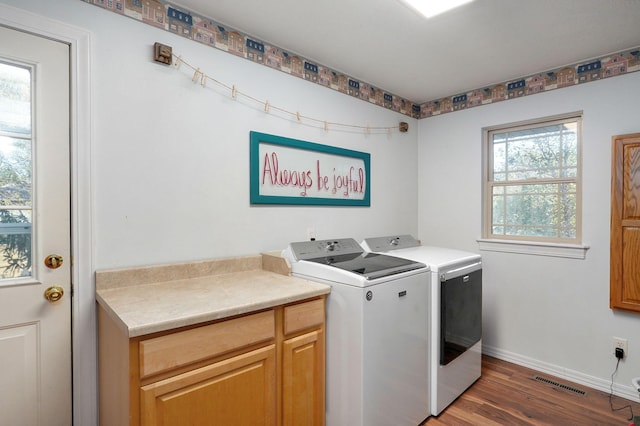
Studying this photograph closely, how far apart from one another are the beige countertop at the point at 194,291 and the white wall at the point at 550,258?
1.95 metres

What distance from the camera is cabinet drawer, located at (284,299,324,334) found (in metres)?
1.58

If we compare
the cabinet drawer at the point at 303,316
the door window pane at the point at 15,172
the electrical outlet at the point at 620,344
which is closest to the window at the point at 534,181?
the electrical outlet at the point at 620,344

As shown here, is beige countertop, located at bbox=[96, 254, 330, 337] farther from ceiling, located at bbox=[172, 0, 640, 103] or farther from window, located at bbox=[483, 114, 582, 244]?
window, located at bbox=[483, 114, 582, 244]

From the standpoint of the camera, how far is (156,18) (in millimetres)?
1738

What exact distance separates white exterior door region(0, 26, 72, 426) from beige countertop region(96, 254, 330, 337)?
8.5 inches

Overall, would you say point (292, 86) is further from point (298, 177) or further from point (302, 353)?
point (302, 353)

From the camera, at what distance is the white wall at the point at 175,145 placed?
5.29 feet

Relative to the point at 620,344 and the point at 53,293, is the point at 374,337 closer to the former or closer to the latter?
the point at 53,293

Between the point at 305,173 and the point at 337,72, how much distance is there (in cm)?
89

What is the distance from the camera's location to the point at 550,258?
8.66ft

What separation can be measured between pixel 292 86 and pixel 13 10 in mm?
1455

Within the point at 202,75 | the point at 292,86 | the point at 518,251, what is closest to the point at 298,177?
the point at 292,86

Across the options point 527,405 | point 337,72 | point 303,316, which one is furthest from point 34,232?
point 527,405

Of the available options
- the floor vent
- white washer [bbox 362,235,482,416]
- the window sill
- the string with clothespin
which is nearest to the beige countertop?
white washer [bbox 362,235,482,416]
